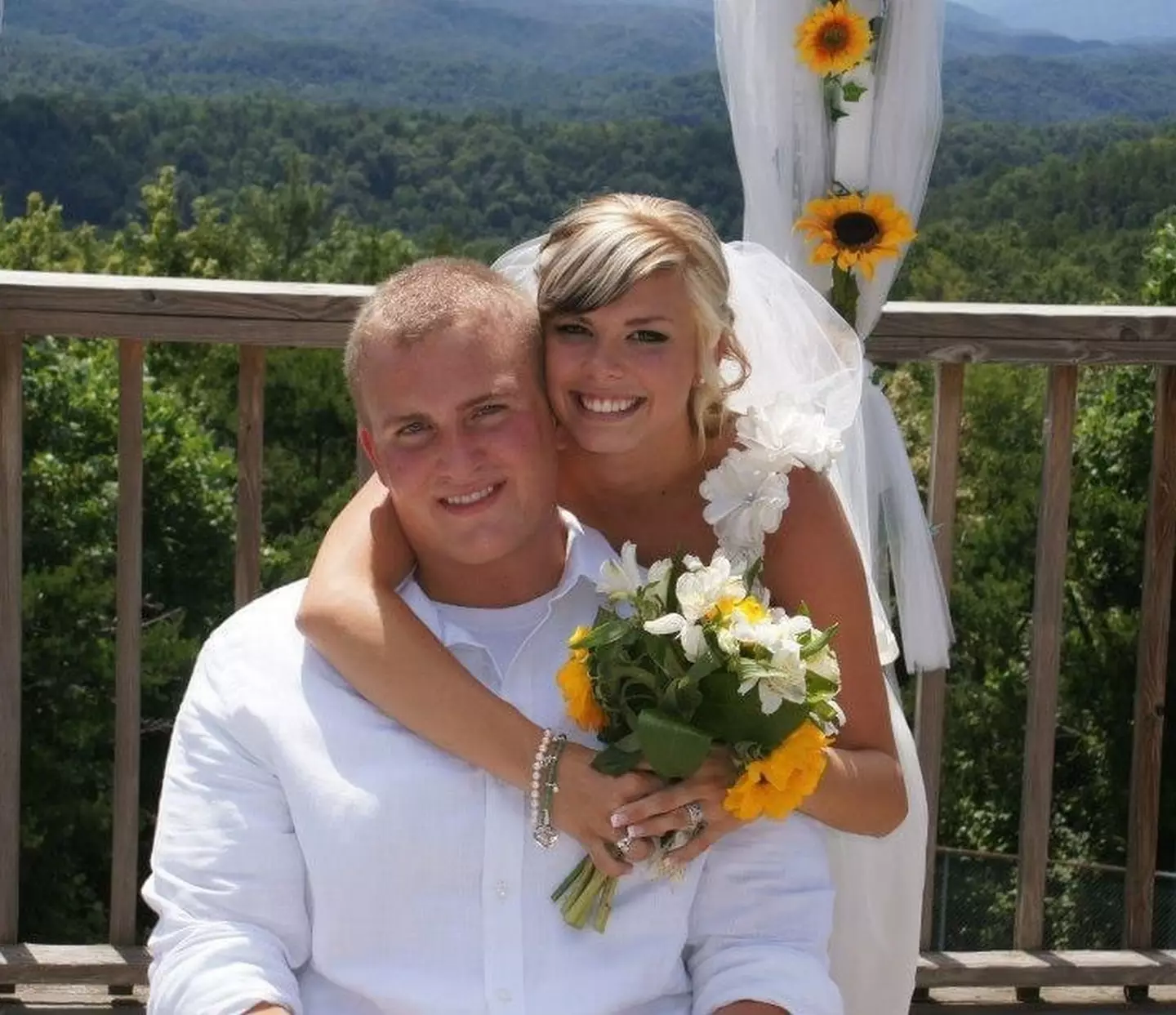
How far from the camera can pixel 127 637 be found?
9.43 feet

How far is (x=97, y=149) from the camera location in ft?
61.9

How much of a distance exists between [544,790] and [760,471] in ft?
1.81

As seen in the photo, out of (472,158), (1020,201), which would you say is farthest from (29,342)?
(1020,201)

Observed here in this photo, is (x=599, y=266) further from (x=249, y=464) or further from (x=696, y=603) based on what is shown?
(x=249, y=464)

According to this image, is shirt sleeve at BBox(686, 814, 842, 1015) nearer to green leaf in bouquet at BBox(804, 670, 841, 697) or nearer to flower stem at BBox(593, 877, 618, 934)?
flower stem at BBox(593, 877, 618, 934)

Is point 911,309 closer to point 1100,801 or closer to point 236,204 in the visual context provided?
point 1100,801

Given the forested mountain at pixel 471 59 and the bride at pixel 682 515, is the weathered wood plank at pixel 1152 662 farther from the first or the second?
the forested mountain at pixel 471 59

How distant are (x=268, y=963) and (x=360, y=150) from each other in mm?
17918

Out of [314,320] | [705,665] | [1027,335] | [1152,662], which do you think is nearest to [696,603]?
[705,665]

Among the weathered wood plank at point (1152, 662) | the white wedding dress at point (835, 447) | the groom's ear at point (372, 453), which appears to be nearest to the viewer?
the groom's ear at point (372, 453)

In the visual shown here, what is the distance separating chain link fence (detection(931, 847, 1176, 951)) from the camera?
12.5ft

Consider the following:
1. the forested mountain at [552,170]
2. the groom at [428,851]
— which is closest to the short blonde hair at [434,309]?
the groom at [428,851]

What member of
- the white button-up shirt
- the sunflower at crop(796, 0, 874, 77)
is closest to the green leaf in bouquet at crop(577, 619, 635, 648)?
the white button-up shirt

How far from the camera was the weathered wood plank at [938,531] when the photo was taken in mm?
2914
